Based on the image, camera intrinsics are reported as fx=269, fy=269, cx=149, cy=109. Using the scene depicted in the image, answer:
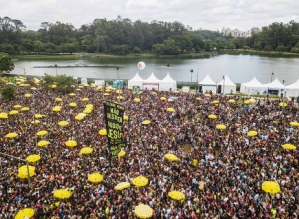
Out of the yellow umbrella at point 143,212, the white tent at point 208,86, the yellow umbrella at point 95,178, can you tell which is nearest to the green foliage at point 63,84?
the white tent at point 208,86

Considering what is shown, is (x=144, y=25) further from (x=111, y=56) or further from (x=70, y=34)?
(x=70, y=34)

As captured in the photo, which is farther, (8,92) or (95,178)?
(8,92)

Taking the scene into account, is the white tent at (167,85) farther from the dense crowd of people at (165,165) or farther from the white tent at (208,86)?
the dense crowd of people at (165,165)

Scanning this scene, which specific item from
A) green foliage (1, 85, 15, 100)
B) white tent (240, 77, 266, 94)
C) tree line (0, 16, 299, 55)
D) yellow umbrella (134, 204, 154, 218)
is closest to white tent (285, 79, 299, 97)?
white tent (240, 77, 266, 94)

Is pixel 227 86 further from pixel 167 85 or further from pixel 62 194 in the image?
pixel 62 194

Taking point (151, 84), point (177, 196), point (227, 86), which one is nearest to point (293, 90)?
point (227, 86)
